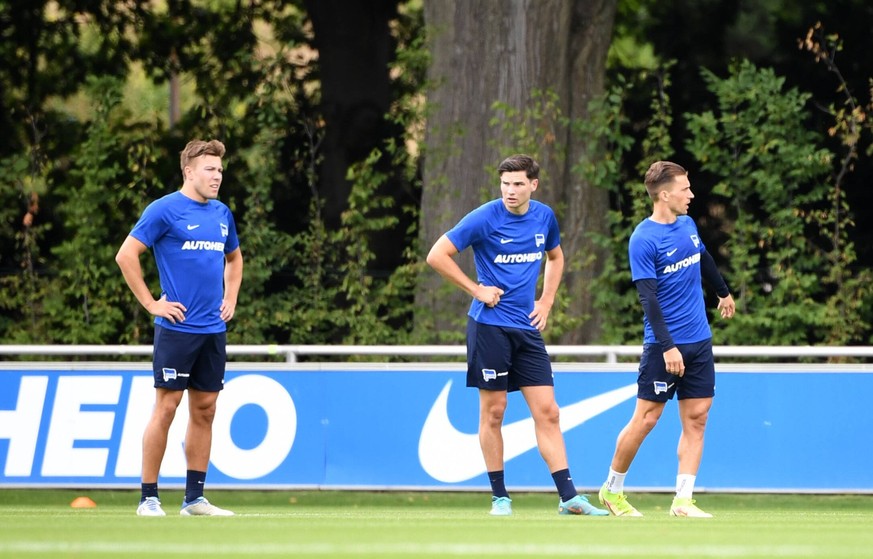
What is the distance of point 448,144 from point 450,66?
74cm

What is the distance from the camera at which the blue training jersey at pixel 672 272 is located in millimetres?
8672

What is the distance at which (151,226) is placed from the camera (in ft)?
28.2

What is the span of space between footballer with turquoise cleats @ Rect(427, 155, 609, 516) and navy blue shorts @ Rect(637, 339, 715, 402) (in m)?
0.57

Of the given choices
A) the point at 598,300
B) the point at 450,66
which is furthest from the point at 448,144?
the point at 598,300

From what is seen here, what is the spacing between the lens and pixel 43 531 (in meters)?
7.00

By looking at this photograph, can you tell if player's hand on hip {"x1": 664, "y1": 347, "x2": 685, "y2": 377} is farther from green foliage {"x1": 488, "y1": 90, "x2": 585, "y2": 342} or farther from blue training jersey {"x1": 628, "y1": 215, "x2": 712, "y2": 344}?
green foliage {"x1": 488, "y1": 90, "x2": 585, "y2": 342}

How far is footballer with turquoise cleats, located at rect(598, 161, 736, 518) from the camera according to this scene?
866cm

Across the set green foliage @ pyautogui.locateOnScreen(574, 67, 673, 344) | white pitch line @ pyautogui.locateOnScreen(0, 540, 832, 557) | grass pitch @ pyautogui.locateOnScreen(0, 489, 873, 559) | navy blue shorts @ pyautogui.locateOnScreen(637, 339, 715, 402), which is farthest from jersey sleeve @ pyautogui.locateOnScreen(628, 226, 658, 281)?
green foliage @ pyautogui.locateOnScreen(574, 67, 673, 344)

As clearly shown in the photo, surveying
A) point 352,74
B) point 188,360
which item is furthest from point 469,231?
point 352,74

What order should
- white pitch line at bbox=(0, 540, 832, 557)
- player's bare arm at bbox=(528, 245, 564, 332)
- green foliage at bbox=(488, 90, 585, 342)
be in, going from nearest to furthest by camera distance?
white pitch line at bbox=(0, 540, 832, 557)
player's bare arm at bbox=(528, 245, 564, 332)
green foliage at bbox=(488, 90, 585, 342)

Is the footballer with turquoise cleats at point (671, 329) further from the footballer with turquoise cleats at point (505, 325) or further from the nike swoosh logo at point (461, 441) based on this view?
the nike swoosh logo at point (461, 441)

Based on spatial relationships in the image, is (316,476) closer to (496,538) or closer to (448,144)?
(448,144)

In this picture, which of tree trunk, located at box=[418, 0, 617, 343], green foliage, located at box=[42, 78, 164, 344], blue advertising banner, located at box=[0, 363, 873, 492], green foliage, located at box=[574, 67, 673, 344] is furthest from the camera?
green foliage, located at box=[42, 78, 164, 344]

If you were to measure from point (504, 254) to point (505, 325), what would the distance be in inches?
16.2
